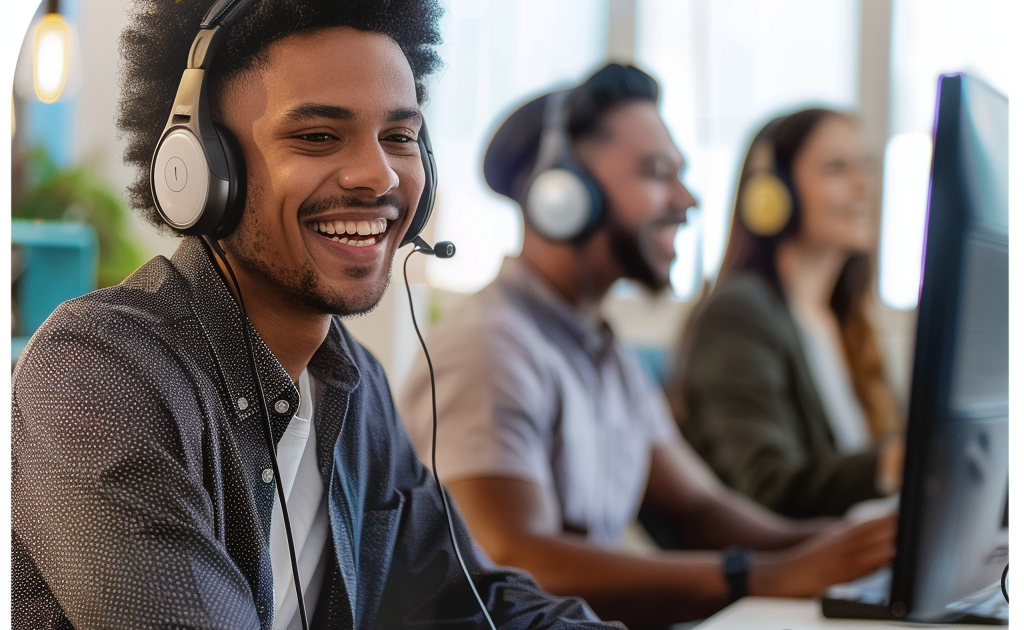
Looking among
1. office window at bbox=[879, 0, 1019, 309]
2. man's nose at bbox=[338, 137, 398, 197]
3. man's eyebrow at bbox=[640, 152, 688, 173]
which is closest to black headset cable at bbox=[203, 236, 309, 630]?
man's nose at bbox=[338, 137, 398, 197]

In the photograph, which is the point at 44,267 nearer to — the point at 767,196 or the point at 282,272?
the point at 282,272

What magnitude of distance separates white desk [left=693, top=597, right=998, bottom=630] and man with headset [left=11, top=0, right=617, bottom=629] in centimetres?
34

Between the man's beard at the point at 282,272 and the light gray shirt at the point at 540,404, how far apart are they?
125 mm

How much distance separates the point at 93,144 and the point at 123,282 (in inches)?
6.7

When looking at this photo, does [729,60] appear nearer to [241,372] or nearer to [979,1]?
[979,1]

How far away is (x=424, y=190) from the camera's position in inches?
28.3

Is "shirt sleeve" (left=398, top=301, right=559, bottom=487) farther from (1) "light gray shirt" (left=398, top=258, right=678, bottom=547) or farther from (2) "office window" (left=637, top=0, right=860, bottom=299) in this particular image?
(2) "office window" (left=637, top=0, right=860, bottom=299)

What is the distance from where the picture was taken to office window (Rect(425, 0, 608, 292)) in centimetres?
78

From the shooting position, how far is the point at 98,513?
0.60m

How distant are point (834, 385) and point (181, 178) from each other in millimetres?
1678

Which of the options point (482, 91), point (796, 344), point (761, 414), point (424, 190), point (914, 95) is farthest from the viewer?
point (914, 95)

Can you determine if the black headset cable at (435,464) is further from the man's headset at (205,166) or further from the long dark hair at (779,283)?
the long dark hair at (779,283)

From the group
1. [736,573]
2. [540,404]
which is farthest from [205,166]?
[736,573]

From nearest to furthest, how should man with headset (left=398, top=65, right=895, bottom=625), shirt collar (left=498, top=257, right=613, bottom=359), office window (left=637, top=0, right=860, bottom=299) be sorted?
man with headset (left=398, top=65, right=895, bottom=625) → shirt collar (left=498, top=257, right=613, bottom=359) → office window (left=637, top=0, right=860, bottom=299)
